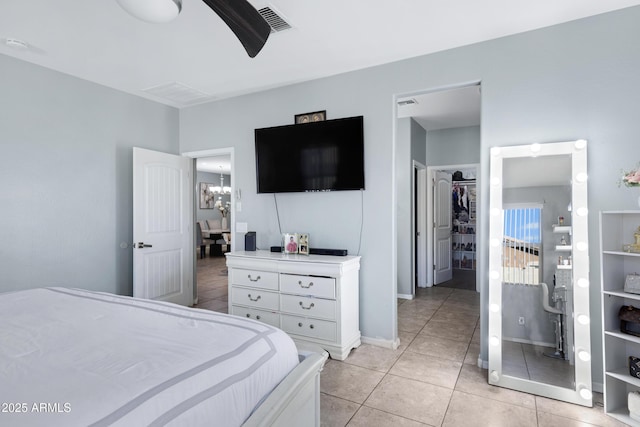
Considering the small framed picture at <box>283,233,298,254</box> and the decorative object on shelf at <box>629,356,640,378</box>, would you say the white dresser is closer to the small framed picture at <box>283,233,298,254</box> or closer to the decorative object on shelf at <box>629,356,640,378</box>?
the small framed picture at <box>283,233,298,254</box>

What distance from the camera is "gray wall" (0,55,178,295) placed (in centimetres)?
292

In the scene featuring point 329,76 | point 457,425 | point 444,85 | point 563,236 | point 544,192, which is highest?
point 329,76

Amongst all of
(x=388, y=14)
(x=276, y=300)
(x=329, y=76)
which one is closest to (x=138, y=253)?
(x=276, y=300)

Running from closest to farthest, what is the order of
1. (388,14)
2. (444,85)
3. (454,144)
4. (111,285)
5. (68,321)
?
(68,321) < (388,14) < (444,85) < (111,285) < (454,144)

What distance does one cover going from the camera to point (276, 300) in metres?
3.10

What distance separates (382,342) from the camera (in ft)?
10.3

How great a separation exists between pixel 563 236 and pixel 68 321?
305 centimetres

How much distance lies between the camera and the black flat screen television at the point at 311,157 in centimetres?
313

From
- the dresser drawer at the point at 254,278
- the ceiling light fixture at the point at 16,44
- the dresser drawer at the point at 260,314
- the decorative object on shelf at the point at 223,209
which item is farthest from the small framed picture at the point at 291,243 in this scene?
the decorative object on shelf at the point at 223,209

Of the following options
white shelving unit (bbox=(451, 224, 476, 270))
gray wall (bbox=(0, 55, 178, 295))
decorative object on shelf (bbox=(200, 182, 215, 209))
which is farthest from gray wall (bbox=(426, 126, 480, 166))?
decorative object on shelf (bbox=(200, 182, 215, 209))

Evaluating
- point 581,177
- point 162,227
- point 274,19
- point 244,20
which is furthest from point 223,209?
point 581,177

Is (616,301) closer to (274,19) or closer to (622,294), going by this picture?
(622,294)

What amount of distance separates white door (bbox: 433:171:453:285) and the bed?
4.57 meters

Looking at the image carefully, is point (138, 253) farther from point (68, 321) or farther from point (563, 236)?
A: point (563, 236)
